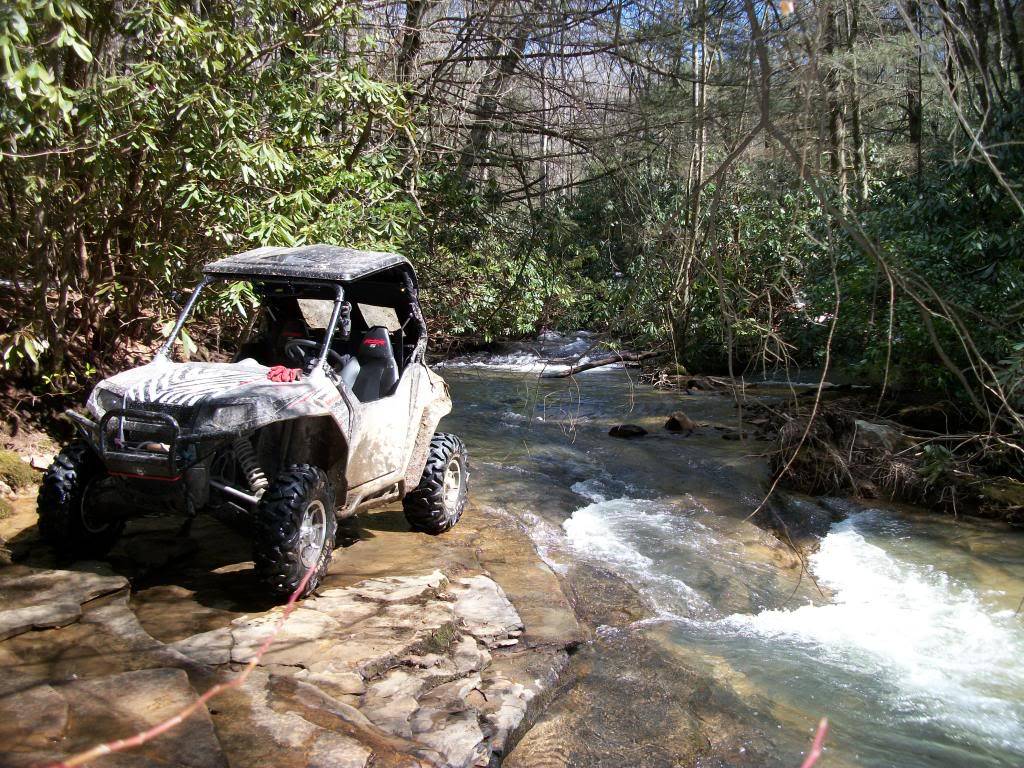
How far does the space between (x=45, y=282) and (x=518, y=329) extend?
39.3 feet

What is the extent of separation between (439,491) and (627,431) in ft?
16.5

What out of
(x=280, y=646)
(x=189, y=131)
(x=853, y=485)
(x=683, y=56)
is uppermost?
(x=683, y=56)

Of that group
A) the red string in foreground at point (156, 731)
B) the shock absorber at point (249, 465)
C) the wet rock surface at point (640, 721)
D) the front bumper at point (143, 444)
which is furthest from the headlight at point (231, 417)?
the wet rock surface at point (640, 721)

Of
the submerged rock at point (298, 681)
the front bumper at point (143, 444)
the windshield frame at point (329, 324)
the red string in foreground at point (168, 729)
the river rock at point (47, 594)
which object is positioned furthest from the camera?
the windshield frame at point (329, 324)

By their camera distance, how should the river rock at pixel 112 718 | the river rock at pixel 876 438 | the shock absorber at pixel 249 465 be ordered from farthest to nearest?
the river rock at pixel 876 438, the shock absorber at pixel 249 465, the river rock at pixel 112 718

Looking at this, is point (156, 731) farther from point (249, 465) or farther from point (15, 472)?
point (15, 472)

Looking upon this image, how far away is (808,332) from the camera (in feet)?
42.9

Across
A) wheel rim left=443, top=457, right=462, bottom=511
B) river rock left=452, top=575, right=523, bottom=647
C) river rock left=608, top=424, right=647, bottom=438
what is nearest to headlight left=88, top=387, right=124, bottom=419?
river rock left=452, top=575, right=523, bottom=647

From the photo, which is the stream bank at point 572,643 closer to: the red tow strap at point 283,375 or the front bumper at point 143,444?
the front bumper at point 143,444

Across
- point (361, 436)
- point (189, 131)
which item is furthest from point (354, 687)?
point (189, 131)

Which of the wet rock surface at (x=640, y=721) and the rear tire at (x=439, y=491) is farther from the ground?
the rear tire at (x=439, y=491)

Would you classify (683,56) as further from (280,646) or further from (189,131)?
(280,646)

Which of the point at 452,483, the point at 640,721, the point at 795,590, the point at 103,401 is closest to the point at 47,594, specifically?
the point at 103,401

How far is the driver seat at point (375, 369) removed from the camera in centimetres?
548
